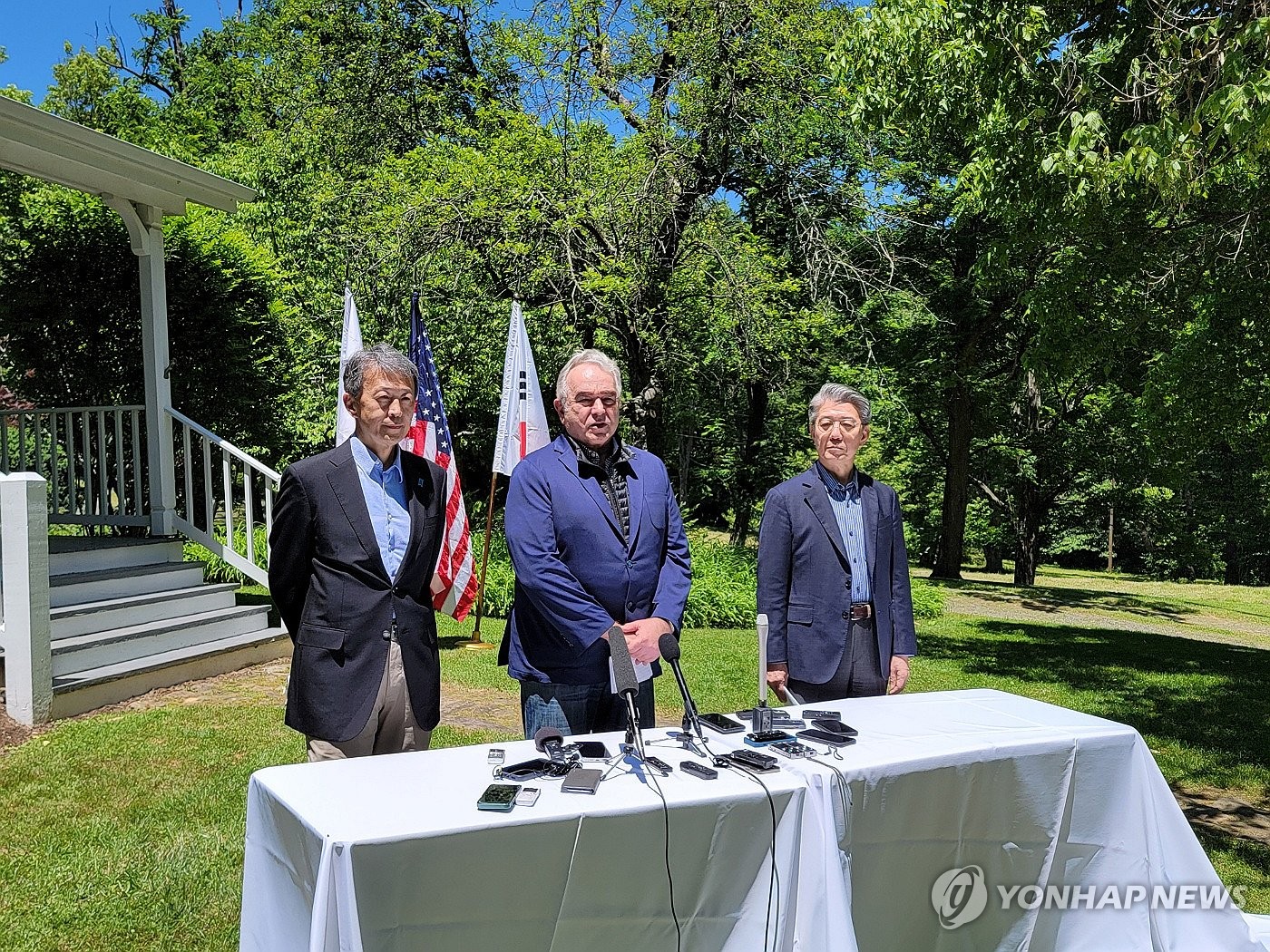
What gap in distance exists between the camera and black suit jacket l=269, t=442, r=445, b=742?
3125 mm

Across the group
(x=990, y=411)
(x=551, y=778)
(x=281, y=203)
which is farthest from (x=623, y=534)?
(x=990, y=411)

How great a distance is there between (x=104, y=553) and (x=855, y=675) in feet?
21.1

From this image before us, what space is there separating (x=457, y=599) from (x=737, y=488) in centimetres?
1430

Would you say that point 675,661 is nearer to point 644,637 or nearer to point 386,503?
point 644,637

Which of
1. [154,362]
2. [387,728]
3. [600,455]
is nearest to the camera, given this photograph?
[387,728]

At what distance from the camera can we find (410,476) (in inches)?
134

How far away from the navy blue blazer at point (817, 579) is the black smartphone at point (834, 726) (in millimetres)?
765

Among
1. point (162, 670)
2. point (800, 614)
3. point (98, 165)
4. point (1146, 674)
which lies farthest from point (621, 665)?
point (1146, 674)

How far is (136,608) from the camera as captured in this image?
7.62 m

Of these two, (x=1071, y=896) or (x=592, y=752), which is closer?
(x=592, y=752)

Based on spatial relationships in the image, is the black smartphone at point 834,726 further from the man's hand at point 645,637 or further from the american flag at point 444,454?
the american flag at point 444,454

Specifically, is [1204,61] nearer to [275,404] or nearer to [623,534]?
[623,534]

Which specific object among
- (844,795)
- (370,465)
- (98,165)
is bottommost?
(844,795)

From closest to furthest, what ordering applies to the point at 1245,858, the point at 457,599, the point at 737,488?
the point at 1245,858 → the point at 457,599 → the point at 737,488
